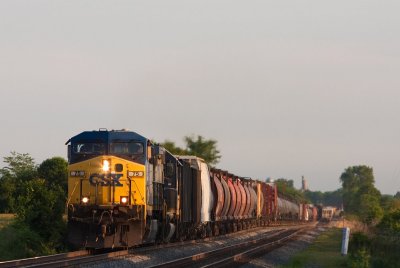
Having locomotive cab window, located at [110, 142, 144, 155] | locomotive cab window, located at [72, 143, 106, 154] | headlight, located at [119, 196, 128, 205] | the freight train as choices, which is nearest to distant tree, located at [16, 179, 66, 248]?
the freight train

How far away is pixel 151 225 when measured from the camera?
94.9 feet

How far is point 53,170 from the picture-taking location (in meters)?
53.6

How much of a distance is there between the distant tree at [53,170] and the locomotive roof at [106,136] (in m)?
18.7

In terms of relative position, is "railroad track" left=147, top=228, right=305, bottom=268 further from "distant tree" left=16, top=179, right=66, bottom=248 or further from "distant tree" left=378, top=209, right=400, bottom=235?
"distant tree" left=16, top=179, right=66, bottom=248

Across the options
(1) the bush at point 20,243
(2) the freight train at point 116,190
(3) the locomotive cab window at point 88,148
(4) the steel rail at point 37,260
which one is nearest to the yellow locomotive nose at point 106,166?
(2) the freight train at point 116,190

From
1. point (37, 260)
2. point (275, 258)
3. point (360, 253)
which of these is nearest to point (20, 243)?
point (37, 260)

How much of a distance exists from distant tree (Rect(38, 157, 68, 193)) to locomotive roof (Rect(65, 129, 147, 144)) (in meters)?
18.7

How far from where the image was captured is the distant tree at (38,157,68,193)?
164 feet

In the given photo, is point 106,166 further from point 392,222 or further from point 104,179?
point 392,222

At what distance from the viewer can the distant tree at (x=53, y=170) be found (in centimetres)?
4990

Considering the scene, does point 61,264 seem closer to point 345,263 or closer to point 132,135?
point 132,135

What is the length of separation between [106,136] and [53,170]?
26.3 m

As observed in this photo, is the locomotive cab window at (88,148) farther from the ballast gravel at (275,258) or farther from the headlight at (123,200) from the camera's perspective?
the ballast gravel at (275,258)

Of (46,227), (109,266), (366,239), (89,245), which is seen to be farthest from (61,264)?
(366,239)
